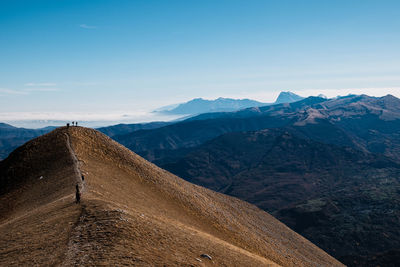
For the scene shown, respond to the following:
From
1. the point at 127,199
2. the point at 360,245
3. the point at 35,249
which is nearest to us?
the point at 35,249

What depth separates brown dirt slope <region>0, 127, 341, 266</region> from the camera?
72.2 ft

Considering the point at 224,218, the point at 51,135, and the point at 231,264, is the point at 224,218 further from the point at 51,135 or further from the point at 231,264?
the point at 51,135

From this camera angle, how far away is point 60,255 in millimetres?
20297

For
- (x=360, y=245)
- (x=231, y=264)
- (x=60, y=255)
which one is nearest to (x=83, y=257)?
(x=60, y=255)

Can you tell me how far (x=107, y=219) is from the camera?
25406 mm

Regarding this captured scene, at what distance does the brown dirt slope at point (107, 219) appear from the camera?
867 inches

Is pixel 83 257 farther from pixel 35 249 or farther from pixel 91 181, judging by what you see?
pixel 91 181

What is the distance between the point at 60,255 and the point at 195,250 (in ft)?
38.5

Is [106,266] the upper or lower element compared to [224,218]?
upper

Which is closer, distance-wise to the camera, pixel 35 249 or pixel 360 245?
pixel 35 249

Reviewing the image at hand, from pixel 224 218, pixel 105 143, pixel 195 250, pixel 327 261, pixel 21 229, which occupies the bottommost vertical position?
pixel 327 261

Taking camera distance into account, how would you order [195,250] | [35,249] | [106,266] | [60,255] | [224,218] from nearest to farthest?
1. [106,266]
2. [60,255]
3. [35,249]
4. [195,250]
5. [224,218]

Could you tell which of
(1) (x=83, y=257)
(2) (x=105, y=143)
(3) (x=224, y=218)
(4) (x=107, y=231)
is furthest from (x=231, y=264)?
(2) (x=105, y=143)

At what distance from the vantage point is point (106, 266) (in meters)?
18.9
